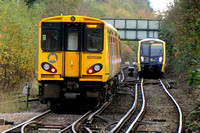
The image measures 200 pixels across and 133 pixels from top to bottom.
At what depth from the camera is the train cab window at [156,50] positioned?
27812 mm

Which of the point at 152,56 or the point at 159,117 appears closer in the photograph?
the point at 159,117

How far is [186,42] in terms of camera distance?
21.2 metres

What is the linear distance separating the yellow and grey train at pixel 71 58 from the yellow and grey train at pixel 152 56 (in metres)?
16.0

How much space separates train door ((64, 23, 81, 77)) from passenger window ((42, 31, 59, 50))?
318 mm

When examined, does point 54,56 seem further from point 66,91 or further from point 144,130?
point 144,130

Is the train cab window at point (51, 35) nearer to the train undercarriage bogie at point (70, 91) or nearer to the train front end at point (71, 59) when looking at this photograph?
the train front end at point (71, 59)

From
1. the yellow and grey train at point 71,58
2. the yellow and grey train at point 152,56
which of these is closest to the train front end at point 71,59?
the yellow and grey train at point 71,58

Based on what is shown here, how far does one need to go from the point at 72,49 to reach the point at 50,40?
0.76m

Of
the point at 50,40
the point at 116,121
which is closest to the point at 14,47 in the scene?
the point at 50,40

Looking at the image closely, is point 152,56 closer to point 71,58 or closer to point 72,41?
point 72,41

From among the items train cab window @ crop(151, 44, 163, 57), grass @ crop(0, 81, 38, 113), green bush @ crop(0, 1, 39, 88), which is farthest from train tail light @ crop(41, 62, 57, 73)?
train cab window @ crop(151, 44, 163, 57)

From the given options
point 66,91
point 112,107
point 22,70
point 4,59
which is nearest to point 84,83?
point 66,91

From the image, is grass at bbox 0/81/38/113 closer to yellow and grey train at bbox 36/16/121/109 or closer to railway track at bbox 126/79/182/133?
yellow and grey train at bbox 36/16/121/109

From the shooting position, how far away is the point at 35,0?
44.6 m
